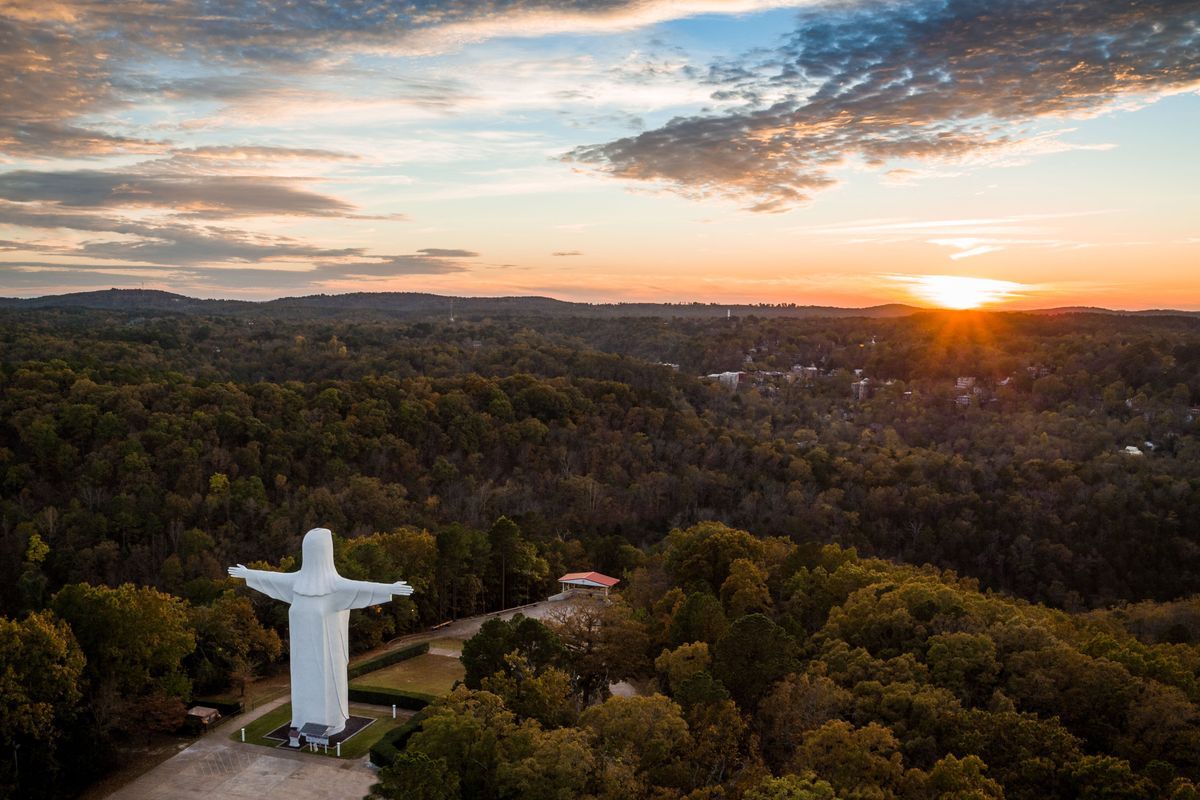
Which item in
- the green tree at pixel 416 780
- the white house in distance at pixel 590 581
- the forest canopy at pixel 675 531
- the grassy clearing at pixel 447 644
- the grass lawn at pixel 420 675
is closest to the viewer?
the green tree at pixel 416 780

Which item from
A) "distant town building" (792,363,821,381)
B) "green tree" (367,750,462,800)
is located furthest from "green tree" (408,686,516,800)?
"distant town building" (792,363,821,381)

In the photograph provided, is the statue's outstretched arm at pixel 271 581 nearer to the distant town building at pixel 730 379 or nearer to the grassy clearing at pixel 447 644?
the grassy clearing at pixel 447 644

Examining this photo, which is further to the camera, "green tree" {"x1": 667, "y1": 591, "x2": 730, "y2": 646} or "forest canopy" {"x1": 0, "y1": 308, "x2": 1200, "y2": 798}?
"green tree" {"x1": 667, "y1": 591, "x2": 730, "y2": 646}

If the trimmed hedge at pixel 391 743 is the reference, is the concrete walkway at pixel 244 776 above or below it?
below

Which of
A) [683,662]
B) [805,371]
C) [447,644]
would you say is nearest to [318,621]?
[683,662]

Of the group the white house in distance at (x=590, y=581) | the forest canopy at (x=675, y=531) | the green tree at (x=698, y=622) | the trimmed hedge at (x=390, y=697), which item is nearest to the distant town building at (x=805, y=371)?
the forest canopy at (x=675, y=531)

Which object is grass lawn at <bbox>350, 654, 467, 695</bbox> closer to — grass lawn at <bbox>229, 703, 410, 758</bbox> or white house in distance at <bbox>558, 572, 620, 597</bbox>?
grass lawn at <bbox>229, 703, 410, 758</bbox>
